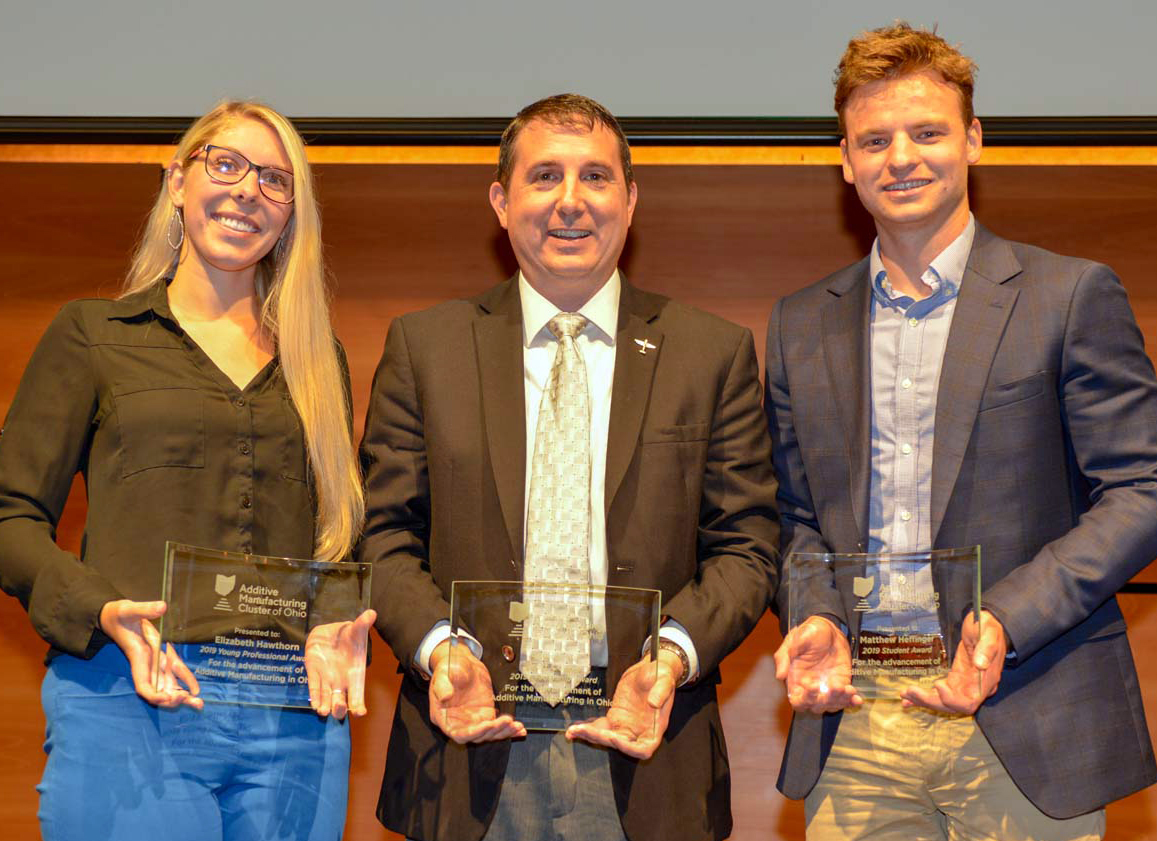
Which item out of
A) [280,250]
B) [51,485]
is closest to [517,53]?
[280,250]

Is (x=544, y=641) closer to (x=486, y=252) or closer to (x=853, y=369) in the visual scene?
(x=853, y=369)

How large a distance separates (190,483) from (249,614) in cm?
30

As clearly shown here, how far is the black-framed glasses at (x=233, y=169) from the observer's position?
7.68 ft

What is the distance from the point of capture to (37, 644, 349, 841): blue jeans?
195cm

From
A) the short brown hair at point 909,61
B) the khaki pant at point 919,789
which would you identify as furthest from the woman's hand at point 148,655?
the short brown hair at point 909,61

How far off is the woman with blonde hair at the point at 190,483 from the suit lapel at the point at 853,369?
2.93ft

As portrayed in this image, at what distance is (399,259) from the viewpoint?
3.37 m

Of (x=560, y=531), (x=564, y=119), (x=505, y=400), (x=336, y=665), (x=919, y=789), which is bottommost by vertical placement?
(x=919, y=789)

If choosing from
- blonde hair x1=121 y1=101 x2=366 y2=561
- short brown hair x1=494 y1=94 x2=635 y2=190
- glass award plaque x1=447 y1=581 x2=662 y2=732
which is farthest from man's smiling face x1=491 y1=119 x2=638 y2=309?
glass award plaque x1=447 y1=581 x2=662 y2=732

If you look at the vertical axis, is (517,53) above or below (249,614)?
above

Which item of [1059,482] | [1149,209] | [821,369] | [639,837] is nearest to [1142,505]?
[1059,482]

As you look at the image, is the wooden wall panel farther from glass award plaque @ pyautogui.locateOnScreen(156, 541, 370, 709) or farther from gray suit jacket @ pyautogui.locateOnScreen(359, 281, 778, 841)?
glass award plaque @ pyautogui.locateOnScreen(156, 541, 370, 709)

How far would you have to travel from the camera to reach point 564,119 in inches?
93.6

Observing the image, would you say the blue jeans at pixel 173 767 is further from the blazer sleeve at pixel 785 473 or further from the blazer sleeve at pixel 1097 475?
the blazer sleeve at pixel 1097 475
